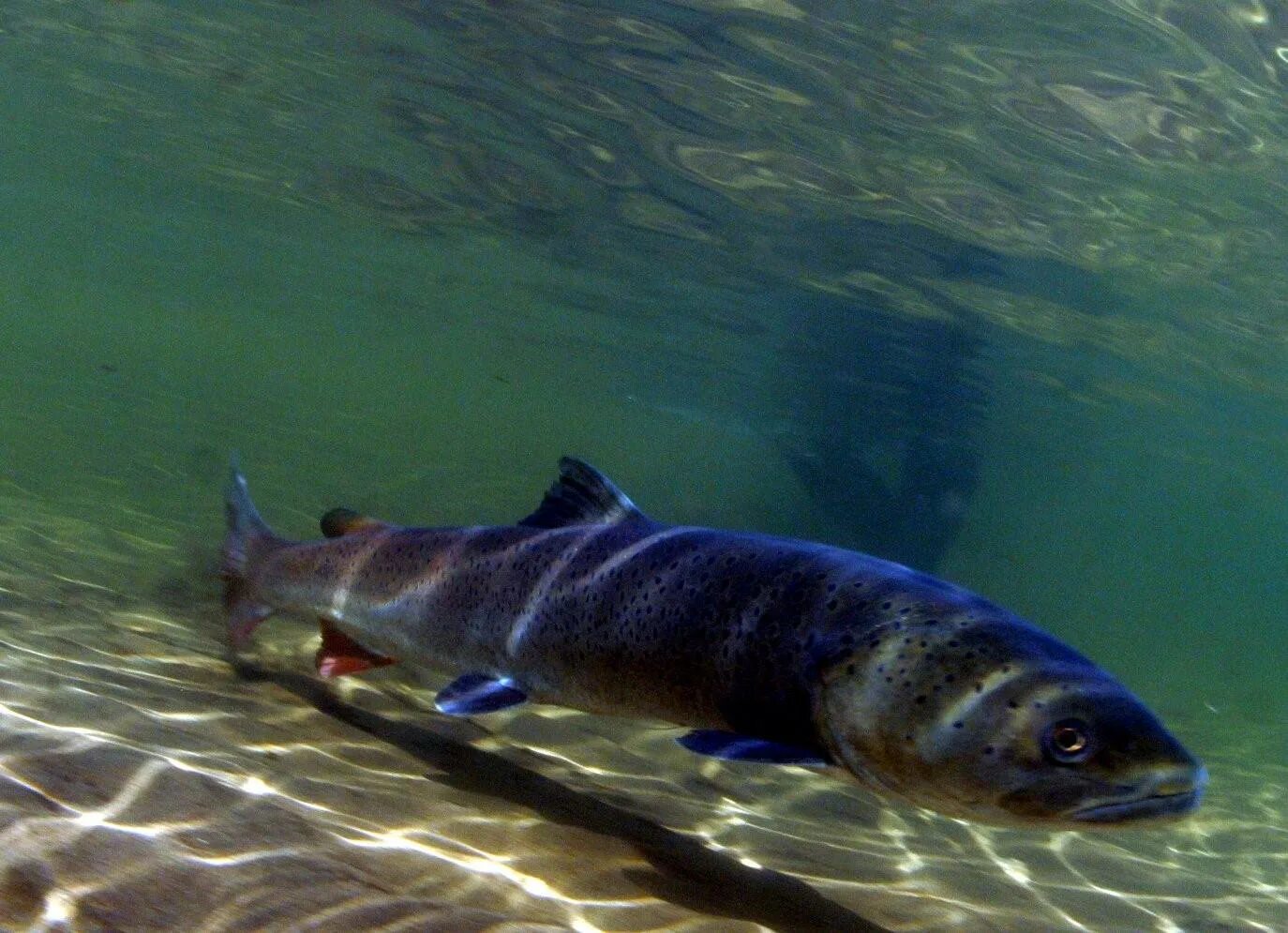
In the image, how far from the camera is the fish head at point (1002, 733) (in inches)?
117

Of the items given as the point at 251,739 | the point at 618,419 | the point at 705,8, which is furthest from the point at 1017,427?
the point at 618,419

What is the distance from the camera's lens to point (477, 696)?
4562 mm

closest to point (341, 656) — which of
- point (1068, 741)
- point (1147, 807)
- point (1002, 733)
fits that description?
point (1002, 733)

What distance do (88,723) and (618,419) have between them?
266 ft

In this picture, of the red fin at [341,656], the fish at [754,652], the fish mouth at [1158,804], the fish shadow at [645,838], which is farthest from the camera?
the red fin at [341,656]

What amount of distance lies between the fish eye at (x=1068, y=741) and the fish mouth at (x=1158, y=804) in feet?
0.50

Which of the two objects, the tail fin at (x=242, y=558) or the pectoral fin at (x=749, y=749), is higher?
the pectoral fin at (x=749, y=749)

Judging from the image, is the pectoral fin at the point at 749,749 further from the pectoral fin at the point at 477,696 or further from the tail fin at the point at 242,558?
the tail fin at the point at 242,558

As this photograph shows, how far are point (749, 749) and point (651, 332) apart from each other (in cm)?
3699

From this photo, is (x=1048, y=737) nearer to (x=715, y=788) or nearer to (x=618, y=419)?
(x=715, y=788)

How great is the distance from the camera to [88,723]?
4.65 m

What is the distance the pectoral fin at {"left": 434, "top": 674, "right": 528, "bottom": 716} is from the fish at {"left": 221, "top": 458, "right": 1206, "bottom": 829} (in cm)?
1

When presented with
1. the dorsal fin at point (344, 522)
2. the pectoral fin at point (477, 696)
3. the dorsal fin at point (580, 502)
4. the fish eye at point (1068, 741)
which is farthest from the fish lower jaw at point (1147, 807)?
the dorsal fin at point (344, 522)

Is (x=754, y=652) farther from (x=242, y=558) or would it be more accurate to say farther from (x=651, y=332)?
(x=651, y=332)
